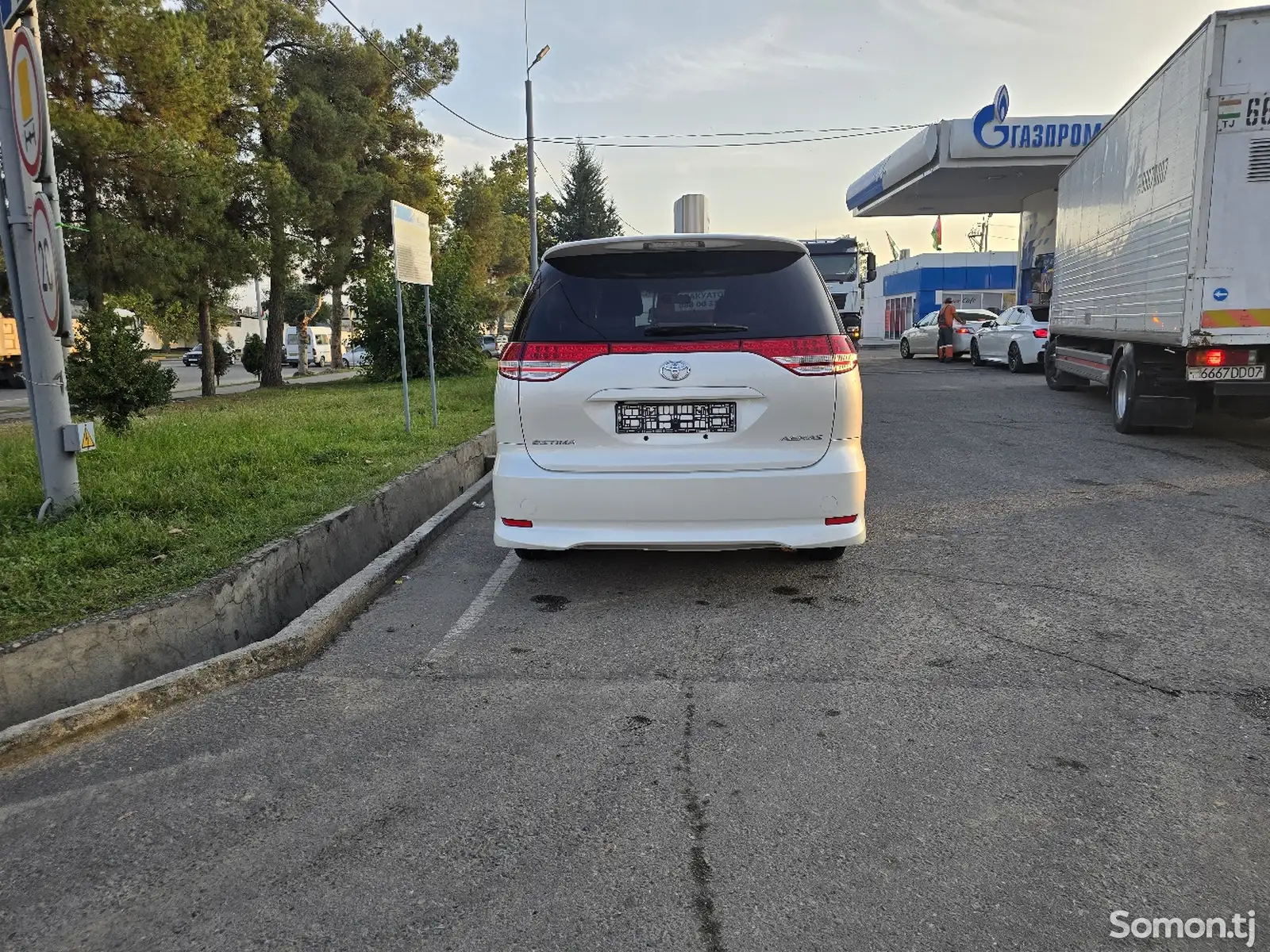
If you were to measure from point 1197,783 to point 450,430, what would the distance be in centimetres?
881

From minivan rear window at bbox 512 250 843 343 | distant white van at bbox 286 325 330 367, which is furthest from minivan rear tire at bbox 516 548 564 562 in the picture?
distant white van at bbox 286 325 330 367

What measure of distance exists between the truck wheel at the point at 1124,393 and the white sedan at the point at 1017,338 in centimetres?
780

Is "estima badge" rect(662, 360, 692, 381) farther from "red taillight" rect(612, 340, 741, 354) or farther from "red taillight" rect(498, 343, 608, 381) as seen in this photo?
"red taillight" rect(498, 343, 608, 381)

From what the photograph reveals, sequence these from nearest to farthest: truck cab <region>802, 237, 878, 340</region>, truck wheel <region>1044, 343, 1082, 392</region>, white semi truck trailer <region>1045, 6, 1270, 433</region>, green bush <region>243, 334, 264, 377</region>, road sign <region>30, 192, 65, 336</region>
Result: road sign <region>30, 192, 65, 336</region> → white semi truck trailer <region>1045, 6, 1270, 433</region> → truck wheel <region>1044, 343, 1082, 392</region> → truck cab <region>802, 237, 878, 340</region> → green bush <region>243, 334, 264, 377</region>

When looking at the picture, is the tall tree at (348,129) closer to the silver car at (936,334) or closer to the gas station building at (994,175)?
the gas station building at (994,175)

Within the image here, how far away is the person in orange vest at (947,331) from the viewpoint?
2520 cm

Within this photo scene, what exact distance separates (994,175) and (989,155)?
86.1 inches

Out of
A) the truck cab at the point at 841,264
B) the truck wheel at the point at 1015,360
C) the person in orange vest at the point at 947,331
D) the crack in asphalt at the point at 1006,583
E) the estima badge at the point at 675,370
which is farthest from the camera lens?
the truck cab at the point at 841,264

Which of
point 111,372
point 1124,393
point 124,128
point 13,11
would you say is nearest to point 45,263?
point 13,11

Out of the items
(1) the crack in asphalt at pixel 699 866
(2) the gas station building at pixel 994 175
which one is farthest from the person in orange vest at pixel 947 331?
(1) the crack in asphalt at pixel 699 866

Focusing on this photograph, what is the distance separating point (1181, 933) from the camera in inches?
89.0

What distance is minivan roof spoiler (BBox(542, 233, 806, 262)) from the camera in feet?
15.3

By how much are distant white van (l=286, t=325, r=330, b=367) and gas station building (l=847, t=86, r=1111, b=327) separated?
95.6 ft

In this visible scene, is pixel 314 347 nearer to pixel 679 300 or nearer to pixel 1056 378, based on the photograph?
pixel 1056 378
